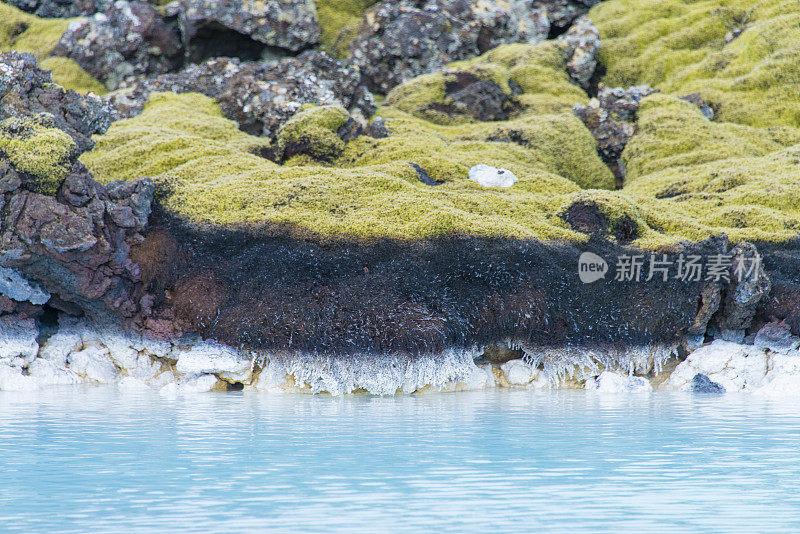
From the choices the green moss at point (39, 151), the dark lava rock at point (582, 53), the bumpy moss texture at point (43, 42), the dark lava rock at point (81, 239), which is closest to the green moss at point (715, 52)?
the dark lava rock at point (582, 53)

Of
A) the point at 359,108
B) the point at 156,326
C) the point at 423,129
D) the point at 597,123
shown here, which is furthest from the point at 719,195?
the point at 156,326

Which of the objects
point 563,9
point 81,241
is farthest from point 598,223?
point 563,9

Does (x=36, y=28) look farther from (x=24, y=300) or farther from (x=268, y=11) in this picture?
(x=24, y=300)

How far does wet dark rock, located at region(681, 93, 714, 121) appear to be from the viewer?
2278 centimetres

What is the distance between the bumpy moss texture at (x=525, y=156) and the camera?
13.3 m

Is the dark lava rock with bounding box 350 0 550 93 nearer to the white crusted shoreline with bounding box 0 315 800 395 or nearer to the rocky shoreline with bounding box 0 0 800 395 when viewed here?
the rocky shoreline with bounding box 0 0 800 395

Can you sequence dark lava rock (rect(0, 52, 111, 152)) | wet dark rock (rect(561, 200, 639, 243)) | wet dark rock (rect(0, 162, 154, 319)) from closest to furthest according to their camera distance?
wet dark rock (rect(0, 162, 154, 319)), wet dark rock (rect(561, 200, 639, 243)), dark lava rock (rect(0, 52, 111, 152))

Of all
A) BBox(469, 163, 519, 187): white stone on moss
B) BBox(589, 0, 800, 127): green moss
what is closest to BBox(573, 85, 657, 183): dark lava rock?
BBox(589, 0, 800, 127): green moss

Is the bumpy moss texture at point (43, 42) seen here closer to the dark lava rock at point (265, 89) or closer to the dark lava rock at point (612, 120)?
the dark lava rock at point (265, 89)

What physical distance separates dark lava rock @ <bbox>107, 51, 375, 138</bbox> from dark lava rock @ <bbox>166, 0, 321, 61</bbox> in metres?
3.93

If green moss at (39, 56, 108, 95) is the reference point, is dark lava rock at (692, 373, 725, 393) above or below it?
below

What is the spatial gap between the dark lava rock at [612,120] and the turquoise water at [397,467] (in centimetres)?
1169

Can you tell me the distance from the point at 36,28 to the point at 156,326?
23.0m

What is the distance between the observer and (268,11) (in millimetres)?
26578
